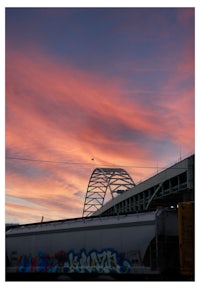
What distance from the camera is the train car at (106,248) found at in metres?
21.0

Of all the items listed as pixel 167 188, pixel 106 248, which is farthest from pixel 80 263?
pixel 167 188

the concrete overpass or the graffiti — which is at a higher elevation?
the concrete overpass

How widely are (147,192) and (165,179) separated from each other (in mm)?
14597

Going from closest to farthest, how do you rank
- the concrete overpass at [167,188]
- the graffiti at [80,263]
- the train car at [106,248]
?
the train car at [106,248] → the graffiti at [80,263] → the concrete overpass at [167,188]

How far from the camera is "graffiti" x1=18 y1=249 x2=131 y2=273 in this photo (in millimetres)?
21203

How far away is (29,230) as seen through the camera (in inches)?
1011

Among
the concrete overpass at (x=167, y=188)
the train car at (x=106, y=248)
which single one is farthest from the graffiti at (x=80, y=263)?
the concrete overpass at (x=167, y=188)

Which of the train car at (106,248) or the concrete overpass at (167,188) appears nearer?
the train car at (106,248)

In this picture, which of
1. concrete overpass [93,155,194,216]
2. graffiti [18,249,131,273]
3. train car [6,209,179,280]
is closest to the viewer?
train car [6,209,179,280]

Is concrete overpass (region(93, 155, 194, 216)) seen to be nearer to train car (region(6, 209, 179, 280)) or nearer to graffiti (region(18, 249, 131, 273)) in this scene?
train car (region(6, 209, 179, 280))

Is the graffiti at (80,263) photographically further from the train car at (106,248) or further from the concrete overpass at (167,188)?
the concrete overpass at (167,188)

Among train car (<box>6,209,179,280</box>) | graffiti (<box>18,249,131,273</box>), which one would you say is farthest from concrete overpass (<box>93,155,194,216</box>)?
graffiti (<box>18,249,131,273</box>)

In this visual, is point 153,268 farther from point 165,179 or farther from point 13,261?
point 165,179

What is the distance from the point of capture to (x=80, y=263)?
21859 mm
